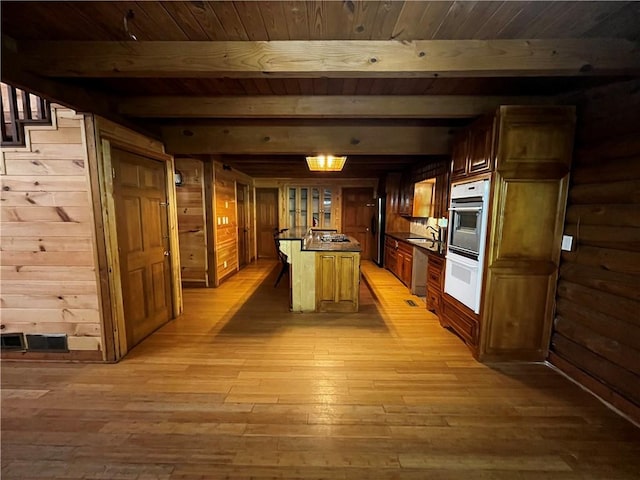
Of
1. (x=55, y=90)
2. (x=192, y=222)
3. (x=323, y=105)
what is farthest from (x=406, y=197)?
(x=55, y=90)

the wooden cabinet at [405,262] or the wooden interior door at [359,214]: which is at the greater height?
the wooden interior door at [359,214]

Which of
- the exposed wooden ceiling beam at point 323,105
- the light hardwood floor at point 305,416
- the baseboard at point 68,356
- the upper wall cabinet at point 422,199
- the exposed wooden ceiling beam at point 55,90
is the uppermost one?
the exposed wooden ceiling beam at point 323,105

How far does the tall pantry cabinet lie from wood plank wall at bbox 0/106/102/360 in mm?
3561

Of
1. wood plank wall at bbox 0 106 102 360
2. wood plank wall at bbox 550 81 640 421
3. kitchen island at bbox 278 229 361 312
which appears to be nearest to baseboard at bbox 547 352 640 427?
wood plank wall at bbox 550 81 640 421

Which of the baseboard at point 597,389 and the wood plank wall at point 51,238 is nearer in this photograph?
the baseboard at point 597,389

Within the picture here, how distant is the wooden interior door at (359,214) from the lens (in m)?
7.33

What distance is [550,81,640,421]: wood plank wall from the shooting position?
6.05ft

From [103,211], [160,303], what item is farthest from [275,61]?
[160,303]

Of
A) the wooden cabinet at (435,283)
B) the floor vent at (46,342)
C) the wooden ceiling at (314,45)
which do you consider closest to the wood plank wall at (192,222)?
the wooden ceiling at (314,45)

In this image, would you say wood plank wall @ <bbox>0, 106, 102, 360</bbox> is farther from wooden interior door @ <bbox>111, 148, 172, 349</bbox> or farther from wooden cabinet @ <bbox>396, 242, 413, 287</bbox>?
wooden cabinet @ <bbox>396, 242, 413, 287</bbox>

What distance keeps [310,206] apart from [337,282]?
160 inches

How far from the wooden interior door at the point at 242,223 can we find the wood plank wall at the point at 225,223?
41cm

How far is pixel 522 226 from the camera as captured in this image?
2342 millimetres

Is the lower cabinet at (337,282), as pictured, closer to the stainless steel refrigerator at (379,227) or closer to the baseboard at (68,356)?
the baseboard at (68,356)
